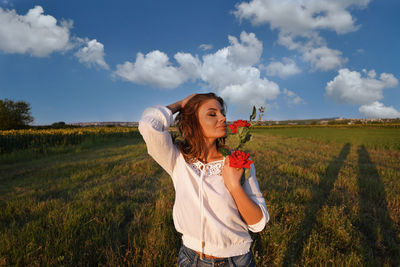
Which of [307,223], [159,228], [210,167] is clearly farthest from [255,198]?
[307,223]

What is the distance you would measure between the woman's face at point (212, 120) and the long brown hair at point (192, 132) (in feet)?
0.21

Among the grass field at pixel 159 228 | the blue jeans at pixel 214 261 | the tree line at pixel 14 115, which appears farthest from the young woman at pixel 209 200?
the tree line at pixel 14 115

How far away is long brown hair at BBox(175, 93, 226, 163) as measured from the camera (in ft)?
5.48

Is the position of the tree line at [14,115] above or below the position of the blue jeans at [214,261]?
above

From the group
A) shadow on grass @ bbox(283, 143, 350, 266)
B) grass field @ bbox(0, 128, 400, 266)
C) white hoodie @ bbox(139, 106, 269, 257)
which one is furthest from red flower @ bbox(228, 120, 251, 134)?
shadow on grass @ bbox(283, 143, 350, 266)

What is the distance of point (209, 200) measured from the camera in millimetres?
1427

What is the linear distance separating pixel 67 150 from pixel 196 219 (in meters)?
16.1

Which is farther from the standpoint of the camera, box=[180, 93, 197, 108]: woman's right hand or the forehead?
box=[180, 93, 197, 108]: woman's right hand

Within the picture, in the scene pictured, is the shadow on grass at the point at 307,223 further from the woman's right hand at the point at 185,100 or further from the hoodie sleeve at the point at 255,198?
the woman's right hand at the point at 185,100

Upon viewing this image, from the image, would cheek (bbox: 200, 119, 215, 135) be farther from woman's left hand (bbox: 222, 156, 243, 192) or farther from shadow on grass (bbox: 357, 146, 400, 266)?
shadow on grass (bbox: 357, 146, 400, 266)

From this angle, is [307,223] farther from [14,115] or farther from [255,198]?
[14,115]

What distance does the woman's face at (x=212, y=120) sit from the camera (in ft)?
5.24

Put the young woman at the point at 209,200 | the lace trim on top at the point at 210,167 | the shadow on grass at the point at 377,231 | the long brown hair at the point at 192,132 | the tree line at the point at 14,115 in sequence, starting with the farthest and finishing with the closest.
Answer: the tree line at the point at 14,115 → the shadow on grass at the point at 377,231 → the long brown hair at the point at 192,132 → the lace trim on top at the point at 210,167 → the young woman at the point at 209,200

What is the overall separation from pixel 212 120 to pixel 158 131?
477 mm
